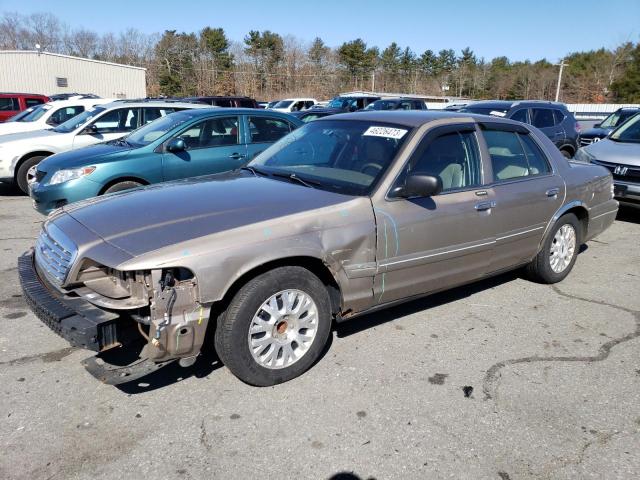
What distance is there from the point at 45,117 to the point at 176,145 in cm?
779

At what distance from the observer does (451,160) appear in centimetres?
412

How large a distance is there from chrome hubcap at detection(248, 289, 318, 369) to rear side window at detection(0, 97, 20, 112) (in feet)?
58.2

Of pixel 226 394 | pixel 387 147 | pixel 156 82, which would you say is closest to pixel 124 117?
pixel 387 147

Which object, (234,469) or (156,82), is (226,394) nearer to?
(234,469)

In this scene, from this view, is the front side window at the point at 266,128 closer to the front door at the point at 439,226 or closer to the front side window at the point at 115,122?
the front side window at the point at 115,122

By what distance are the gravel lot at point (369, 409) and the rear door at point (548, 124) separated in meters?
7.95

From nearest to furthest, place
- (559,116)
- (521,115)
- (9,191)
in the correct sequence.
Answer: (9,191)
(521,115)
(559,116)

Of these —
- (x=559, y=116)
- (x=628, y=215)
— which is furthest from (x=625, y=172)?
(x=559, y=116)

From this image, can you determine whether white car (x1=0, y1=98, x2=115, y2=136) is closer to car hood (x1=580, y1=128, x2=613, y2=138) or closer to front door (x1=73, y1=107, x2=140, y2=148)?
front door (x1=73, y1=107, x2=140, y2=148)

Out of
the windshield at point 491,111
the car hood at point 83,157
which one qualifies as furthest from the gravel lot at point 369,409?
the windshield at point 491,111

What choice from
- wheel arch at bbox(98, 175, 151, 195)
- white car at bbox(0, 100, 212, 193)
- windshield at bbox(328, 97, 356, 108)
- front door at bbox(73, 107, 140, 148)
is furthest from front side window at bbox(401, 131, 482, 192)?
windshield at bbox(328, 97, 356, 108)

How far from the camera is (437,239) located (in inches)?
152

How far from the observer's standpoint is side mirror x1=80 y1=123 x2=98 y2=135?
9.31 meters

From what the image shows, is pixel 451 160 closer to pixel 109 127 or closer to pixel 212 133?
pixel 212 133
